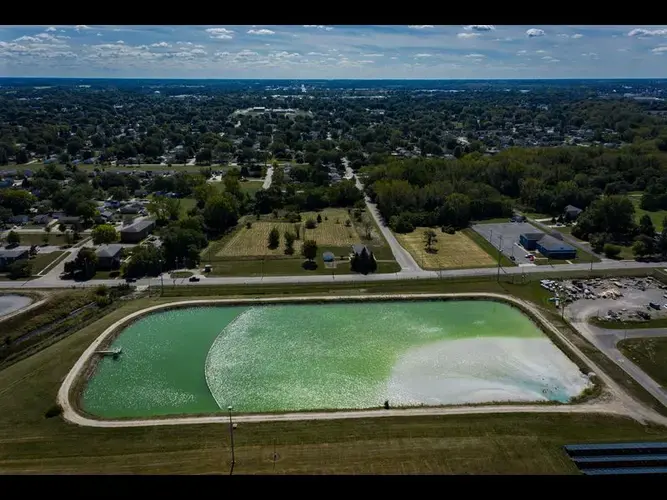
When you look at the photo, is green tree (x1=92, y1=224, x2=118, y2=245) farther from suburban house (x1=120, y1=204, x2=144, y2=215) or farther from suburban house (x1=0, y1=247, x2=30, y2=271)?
suburban house (x1=120, y1=204, x2=144, y2=215)

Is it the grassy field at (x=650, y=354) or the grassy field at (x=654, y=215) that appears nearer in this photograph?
the grassy field at (x=650, y=354)

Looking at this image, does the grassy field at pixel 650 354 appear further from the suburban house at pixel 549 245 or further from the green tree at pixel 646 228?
the green tree at pixel 646 228

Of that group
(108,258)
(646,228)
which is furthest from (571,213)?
(108,258)

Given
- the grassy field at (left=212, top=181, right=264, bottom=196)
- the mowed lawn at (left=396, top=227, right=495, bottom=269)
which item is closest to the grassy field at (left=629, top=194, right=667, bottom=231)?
the mowed lawn at (left=396, top=227, right=495, bottom=269)

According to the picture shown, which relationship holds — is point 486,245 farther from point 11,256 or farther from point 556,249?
point 11,256

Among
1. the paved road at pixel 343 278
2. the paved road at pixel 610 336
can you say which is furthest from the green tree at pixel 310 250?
the paved road at pixel 610 336
